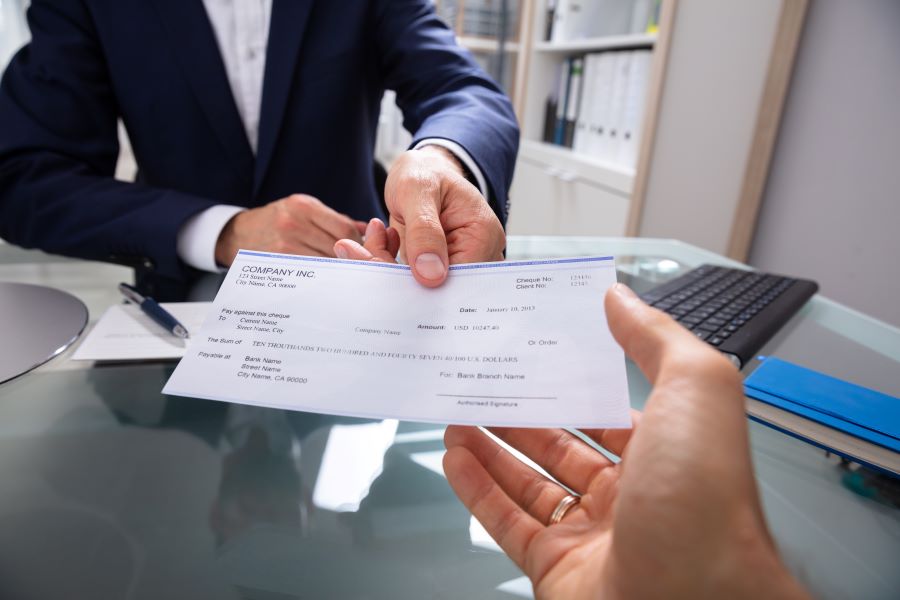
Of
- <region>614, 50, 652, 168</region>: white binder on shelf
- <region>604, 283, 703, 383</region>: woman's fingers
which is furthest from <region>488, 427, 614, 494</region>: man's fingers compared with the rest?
<region>614, 50, 652, 168</region>: white binder on shelf

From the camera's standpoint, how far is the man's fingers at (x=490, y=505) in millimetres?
367

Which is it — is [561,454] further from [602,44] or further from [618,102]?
[602,44]

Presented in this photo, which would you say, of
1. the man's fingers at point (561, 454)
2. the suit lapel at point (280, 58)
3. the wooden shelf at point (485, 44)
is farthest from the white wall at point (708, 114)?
the man's fingers at point (561, 454)

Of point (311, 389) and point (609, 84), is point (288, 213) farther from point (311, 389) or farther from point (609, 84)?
point (609, 84)

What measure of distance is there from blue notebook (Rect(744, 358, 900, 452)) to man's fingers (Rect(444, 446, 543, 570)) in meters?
0.29

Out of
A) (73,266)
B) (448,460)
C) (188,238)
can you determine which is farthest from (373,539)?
(73,266)

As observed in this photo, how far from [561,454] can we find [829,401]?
0.91 feet

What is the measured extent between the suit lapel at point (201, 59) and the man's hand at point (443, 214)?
456 millimetres

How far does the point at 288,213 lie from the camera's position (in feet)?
2.29

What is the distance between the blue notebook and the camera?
0.46m

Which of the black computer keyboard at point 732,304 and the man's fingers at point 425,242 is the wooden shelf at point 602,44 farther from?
the man's fingers at point 425,242

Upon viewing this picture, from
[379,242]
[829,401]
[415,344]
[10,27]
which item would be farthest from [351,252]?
[10,27]

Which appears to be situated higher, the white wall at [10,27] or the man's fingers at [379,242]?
the white wall at [10,27]

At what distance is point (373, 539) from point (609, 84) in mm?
1892
